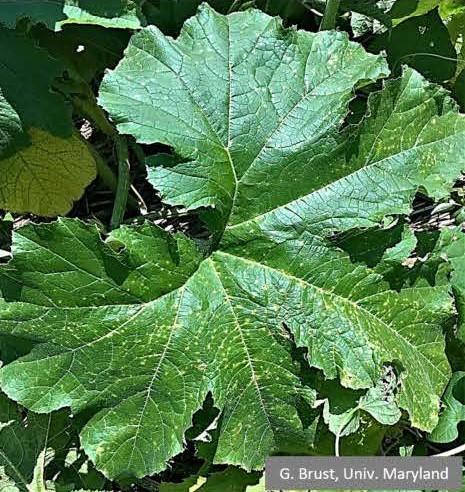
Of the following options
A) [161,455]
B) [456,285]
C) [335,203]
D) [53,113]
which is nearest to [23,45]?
[53,113]

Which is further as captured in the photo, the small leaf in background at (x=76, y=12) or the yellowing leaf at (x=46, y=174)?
the yellowing leaf at (x=46, y=174)

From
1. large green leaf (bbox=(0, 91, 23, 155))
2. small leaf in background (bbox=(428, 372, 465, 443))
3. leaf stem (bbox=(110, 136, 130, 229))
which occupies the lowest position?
small leaf in background (bbox=(428, 372, 465, 443))

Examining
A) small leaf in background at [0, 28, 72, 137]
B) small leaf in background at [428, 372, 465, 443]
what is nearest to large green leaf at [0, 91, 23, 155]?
small leaf in background at [0, 28, 72, 137]

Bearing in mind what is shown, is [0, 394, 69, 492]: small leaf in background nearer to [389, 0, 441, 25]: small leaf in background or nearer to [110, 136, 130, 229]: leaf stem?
[110, 136, 130, 229]: leaf stem

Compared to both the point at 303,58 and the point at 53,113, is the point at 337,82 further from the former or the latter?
the point at 53,113

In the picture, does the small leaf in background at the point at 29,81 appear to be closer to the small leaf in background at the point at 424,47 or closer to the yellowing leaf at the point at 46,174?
the yellowing leaf at the point at 46,174
